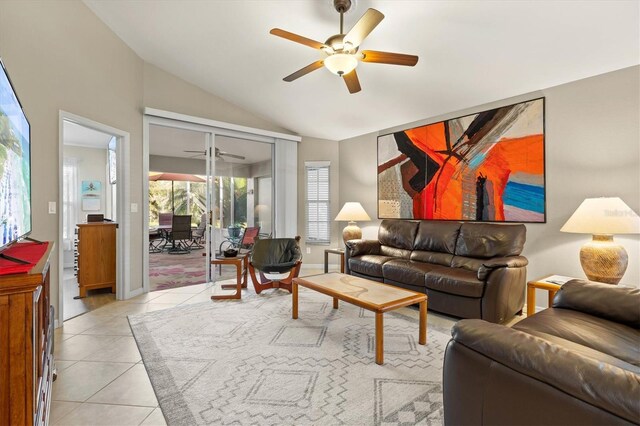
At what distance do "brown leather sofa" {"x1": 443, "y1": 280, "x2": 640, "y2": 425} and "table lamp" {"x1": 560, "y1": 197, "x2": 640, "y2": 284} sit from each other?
1.25 meters

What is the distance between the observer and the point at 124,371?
2.24 m

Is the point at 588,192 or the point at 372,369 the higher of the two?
the point at 588,192

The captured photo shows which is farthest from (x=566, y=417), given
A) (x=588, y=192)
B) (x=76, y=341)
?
(x=76, y=341)

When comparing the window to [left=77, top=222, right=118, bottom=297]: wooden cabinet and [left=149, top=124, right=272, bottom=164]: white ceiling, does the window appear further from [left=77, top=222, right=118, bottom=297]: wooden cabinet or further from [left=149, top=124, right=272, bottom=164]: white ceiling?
[left=77, top=222, right=118, bottom=297]: wooden cabinet

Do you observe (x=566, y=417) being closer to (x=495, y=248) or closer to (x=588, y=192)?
(x=495, y=248)

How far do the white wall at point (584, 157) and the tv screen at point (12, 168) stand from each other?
14.2 ft

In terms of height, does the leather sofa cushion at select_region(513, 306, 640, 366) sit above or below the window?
below

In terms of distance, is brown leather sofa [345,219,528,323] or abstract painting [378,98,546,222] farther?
abstract painting [378,98,546,222]

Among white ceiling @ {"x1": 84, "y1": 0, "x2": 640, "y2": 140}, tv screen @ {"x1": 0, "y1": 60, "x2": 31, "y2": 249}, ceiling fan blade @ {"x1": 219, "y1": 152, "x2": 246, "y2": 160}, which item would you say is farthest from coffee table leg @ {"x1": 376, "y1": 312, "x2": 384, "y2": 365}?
ceiling fan blade @ {"x1": 219, "y1": 152, "x2": 246, "y2": 160}

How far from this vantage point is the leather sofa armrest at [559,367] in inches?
33.1

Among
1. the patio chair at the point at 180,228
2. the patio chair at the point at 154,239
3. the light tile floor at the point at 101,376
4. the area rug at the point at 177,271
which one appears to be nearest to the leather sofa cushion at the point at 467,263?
the light tile floor at the point at 101,376

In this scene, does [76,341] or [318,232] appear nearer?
[76,341]

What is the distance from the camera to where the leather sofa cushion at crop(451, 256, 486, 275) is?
3436 millimetres

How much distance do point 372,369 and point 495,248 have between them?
6.92 feet
